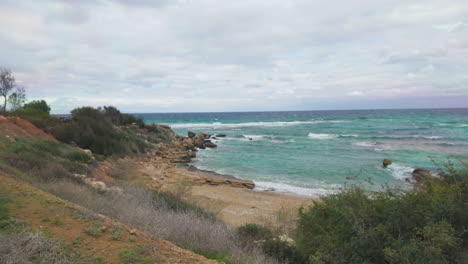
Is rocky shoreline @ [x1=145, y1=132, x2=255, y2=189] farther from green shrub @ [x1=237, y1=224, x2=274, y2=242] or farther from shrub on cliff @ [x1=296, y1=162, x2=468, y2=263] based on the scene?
shrub on cliff @ [x1=296, y1=162, x2=468, y2=263]

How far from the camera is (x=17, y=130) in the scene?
1411cm

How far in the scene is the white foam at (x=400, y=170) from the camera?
1669cm

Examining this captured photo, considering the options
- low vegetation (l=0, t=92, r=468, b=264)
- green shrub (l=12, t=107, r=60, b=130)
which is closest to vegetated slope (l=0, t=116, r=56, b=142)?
green shrub (l=12, t=107, r=60, b=130)

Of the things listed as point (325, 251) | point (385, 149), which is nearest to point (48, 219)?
point (325, 251)

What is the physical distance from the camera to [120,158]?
57.8 feet

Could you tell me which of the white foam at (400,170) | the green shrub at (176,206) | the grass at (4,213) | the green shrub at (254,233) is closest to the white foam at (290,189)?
the white foam at (400,170)

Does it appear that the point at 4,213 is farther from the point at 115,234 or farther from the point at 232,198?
the point at 232,198

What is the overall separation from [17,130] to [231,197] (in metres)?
11.5

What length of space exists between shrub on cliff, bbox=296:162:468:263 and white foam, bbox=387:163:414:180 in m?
13.2

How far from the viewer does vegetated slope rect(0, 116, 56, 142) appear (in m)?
13.0

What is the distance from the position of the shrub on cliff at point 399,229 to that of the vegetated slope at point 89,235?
2.09m

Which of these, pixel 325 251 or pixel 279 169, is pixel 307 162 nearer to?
pixel 279 169

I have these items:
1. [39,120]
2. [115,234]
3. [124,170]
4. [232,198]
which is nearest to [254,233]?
[115,234]

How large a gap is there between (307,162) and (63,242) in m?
19.7
